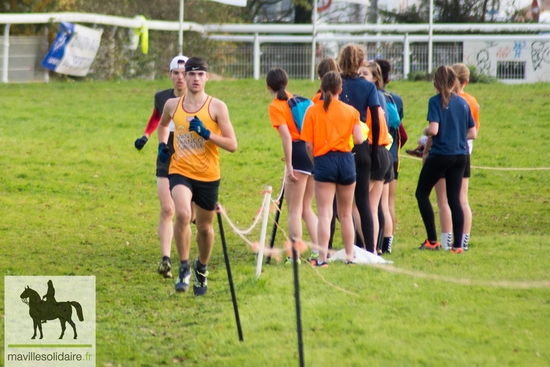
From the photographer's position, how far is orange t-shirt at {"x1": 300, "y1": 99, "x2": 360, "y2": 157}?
8.55 metres

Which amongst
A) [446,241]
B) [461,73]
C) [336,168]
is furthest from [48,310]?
[461,73]

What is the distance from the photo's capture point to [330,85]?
8484mm

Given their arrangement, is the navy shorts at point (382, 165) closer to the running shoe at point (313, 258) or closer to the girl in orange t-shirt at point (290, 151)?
the girl in orange t-shirt at point (290, 151)

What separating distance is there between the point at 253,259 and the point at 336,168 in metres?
2.17

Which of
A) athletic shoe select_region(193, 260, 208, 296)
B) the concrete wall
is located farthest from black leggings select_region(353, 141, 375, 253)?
the concrete wall

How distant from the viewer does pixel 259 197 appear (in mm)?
15523

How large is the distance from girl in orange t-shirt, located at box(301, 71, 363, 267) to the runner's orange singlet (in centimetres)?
110

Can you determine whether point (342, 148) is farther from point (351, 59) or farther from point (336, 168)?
point (351, 59)

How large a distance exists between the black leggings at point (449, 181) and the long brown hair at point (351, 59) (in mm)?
1532

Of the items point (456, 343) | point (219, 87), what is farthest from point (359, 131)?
point (219, 87)

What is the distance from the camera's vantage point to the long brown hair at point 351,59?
9.07 metres

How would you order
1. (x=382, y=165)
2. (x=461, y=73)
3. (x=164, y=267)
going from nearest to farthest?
(x=164, y=267), (x=382, y=165), (x=461, y=73)

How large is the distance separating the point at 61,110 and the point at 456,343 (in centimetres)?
1606

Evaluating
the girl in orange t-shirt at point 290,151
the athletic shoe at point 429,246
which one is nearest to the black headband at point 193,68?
the girl in orange t-shirt at point 290,151
